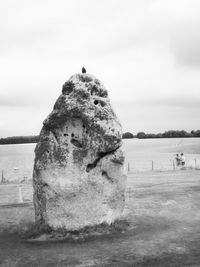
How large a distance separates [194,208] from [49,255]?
7408 mm

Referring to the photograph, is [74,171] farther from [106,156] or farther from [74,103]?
[74,103]

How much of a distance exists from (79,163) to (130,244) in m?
2.99

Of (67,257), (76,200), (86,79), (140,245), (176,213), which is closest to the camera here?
(67,257)

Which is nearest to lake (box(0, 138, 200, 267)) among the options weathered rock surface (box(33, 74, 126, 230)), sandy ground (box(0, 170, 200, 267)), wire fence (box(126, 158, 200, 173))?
sandy ground (box(0, 170, 200, 267))

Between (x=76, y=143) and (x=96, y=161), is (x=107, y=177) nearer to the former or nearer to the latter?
(x=96, y=161)

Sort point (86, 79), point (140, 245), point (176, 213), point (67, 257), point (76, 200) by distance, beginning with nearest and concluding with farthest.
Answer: point (67, 257) < point (140, 245) < point (76, 200) < point (86, 79) < point (176, 213)

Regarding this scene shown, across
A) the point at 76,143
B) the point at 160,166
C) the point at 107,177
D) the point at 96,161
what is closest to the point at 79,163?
the point at 96,161

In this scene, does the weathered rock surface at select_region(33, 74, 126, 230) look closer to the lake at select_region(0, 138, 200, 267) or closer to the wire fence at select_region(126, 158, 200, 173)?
the lake at select_region(0, 138, 200, 267)

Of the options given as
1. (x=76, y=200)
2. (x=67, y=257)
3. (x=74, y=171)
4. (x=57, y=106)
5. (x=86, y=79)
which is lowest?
(x=67, y=257)

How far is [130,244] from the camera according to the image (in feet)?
36.6

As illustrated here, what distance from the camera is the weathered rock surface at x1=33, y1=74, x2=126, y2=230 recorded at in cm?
1252

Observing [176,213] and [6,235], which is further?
[176,213]

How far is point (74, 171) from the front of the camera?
41.6 ft

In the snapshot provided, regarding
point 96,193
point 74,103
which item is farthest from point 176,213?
point 74,103
